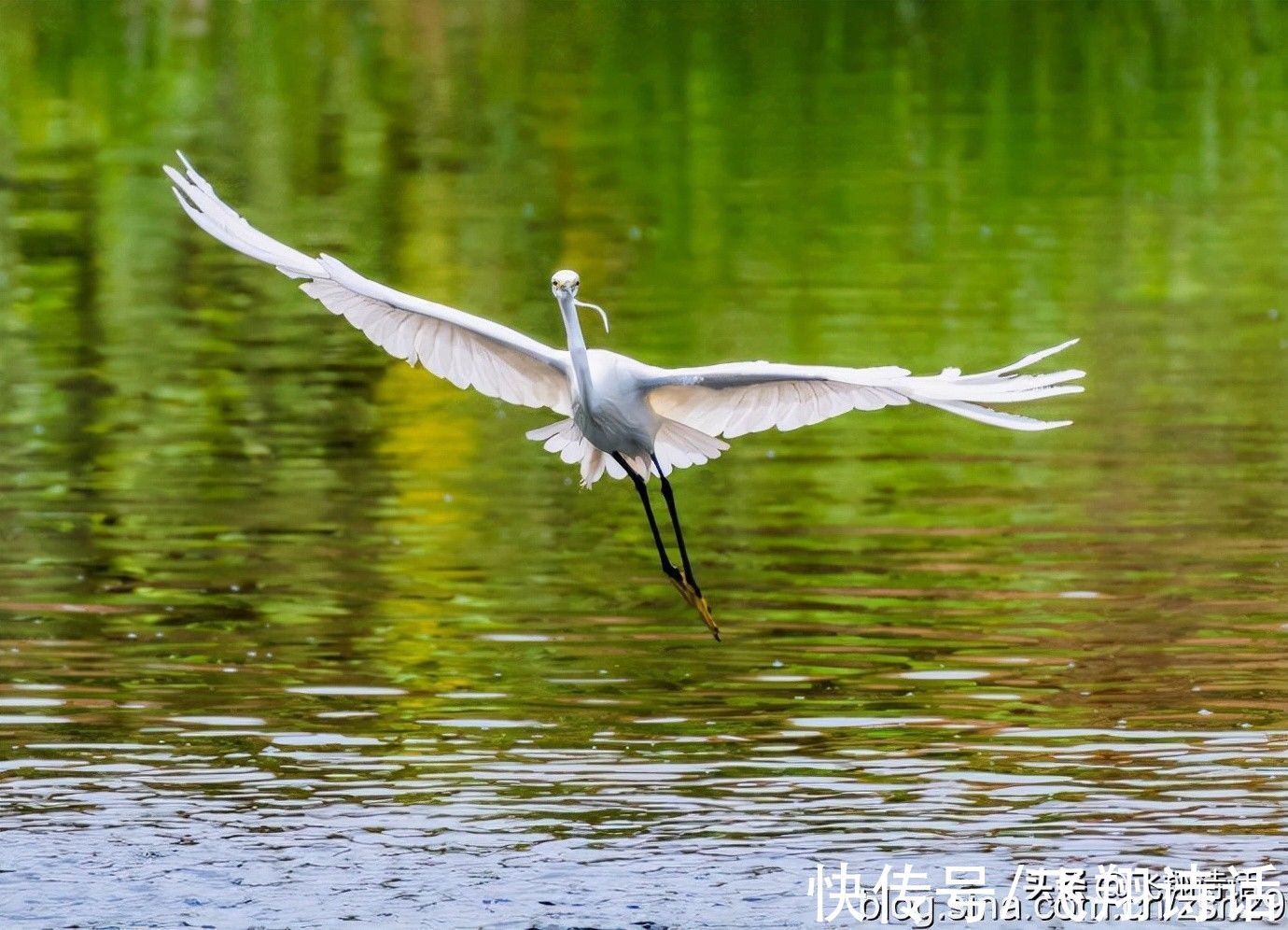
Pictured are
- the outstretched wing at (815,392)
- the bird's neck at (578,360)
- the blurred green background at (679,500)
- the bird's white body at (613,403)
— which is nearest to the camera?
the outstretched wing at (815,392)

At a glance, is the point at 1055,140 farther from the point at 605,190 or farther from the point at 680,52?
the point at 680,52

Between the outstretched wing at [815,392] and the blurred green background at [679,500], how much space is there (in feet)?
5.13

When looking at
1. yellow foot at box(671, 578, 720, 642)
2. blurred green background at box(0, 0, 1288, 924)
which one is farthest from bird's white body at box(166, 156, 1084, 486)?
blurred green background at box(0, 0, 1288, 924)

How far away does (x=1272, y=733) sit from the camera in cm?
1284

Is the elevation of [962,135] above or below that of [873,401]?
above

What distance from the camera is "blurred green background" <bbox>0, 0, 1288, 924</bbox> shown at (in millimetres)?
12266

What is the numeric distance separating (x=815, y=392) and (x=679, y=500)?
23.4 ft

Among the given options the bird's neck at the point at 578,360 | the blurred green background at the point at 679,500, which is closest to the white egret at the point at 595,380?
the bird's neck at the point at 578,360

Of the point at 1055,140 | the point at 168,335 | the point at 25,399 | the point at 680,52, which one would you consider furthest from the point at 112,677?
the point at 680,52

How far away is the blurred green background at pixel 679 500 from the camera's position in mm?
12266

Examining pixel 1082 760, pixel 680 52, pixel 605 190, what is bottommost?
pixel 1082 760

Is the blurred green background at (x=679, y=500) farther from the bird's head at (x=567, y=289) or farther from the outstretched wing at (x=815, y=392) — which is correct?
the bird's head at (x=567, y=289)

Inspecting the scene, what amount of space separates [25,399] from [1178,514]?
9675mm

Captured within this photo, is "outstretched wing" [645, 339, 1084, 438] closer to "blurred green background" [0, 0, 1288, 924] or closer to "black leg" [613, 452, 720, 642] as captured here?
"black leg" [613, 452, 720, 642]
